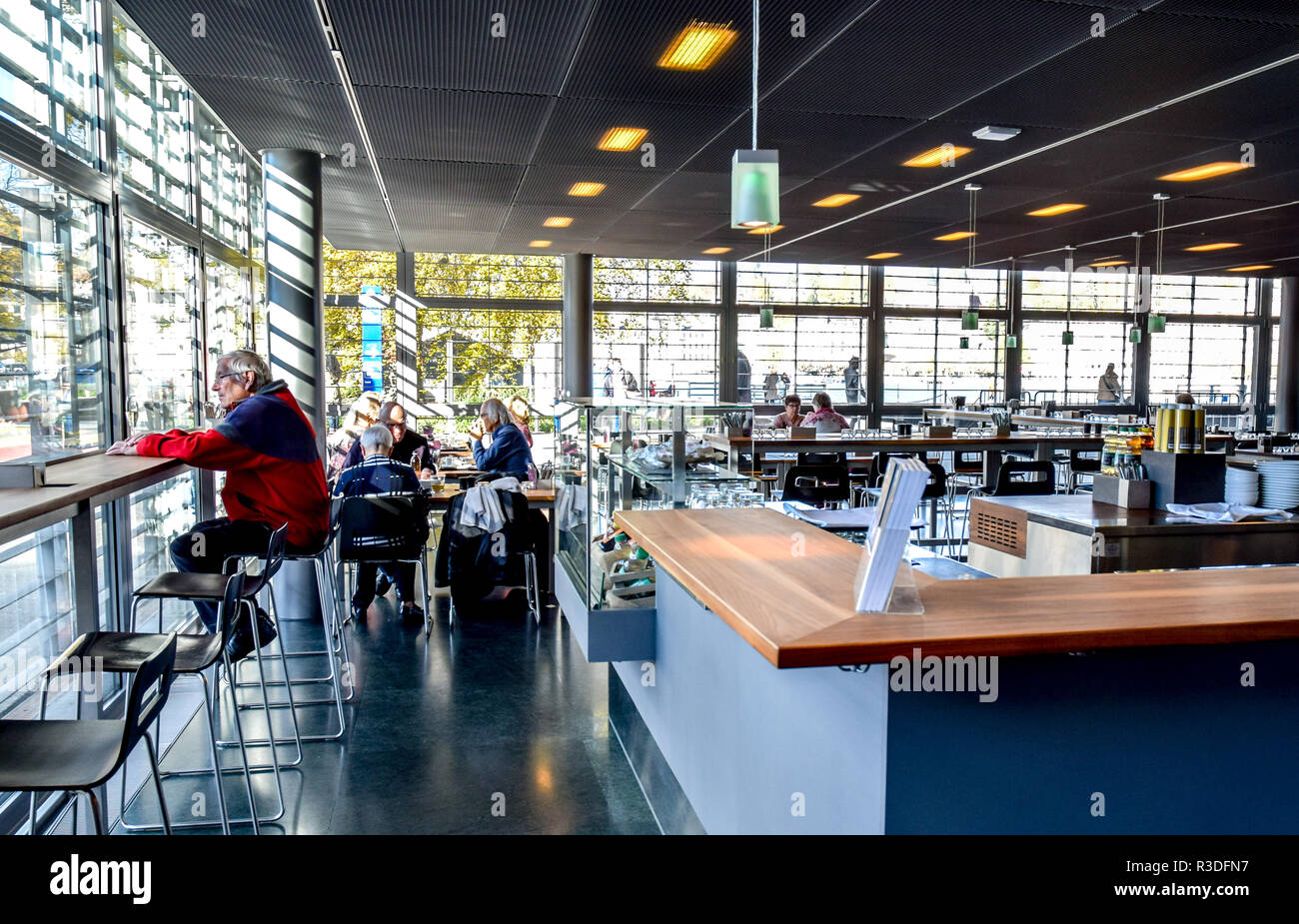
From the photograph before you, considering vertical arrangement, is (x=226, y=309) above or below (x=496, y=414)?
above

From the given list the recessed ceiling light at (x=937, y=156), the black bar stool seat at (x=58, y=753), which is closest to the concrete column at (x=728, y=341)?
the recessed ceiling light at (x=937, y=156)

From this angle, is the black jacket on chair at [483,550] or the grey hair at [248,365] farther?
the black jacket on chair at [483,550]

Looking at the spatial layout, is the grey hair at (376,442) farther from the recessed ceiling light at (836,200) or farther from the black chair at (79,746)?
the recessed ceiling light at (836,200)

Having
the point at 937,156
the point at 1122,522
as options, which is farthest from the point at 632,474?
the point at 937,156

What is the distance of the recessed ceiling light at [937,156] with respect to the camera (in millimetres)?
6137

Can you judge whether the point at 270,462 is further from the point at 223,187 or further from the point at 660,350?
the point at 660,350

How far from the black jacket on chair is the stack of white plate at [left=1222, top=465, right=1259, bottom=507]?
11.2 feet

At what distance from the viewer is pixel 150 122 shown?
4.50 meters

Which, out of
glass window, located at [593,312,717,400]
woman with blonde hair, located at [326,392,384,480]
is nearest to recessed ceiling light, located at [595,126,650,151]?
woman with blonde hair, located at [326,392,384,480]

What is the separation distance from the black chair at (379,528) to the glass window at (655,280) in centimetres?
857

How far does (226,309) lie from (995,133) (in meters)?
4.84
